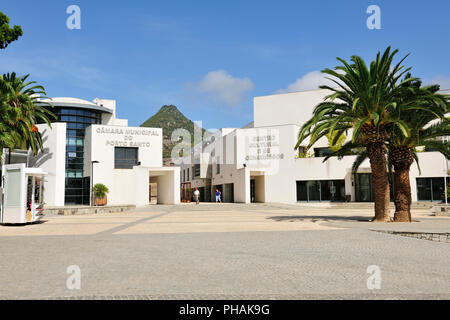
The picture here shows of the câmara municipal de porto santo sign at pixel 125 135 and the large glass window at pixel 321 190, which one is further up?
the câmara municipal de porto santo sign at pixel 125 135

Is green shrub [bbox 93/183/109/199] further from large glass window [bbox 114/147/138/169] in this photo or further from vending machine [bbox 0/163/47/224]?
vending machine [bbox 0/163/47/224]

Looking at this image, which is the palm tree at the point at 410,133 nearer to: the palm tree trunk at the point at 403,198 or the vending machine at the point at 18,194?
the palm tree trunk at the point at 403,198

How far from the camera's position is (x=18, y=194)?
1797cm

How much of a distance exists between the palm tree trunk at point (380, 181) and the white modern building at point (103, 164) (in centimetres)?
2257

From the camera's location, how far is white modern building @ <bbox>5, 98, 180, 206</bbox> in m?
36.9

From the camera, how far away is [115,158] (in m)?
38.6

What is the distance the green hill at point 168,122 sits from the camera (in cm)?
11912

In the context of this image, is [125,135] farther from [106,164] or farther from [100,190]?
[100,190]

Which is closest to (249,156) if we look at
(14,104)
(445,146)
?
(14,104)

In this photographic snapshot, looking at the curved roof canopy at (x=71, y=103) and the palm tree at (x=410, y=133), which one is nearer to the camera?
the palm tree at (x=410, y=133)

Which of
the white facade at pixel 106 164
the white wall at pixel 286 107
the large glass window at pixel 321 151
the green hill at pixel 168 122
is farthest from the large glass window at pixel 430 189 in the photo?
the green hill at pixel 168 122

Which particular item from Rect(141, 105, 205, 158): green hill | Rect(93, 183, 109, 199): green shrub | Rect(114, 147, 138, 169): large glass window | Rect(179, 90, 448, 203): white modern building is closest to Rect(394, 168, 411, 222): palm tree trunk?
Rect(179, 90, 448, 203): white modern building

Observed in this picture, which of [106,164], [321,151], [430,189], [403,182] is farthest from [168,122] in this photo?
[403,182]
